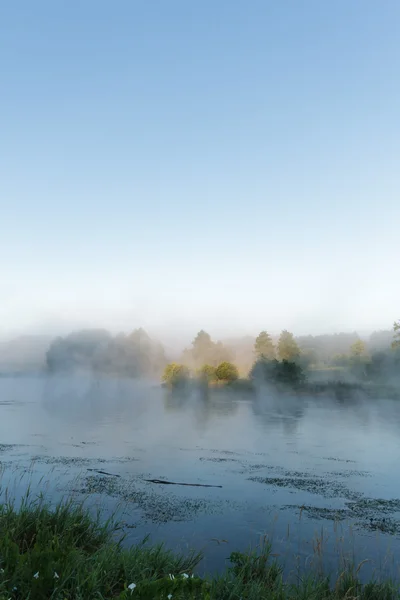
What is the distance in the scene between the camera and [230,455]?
20.0 m

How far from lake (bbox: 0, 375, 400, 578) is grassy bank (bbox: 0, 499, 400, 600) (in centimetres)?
88

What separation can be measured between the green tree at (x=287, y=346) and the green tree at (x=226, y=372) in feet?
29.1

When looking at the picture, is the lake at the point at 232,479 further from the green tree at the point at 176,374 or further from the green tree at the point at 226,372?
the green tree at the point at 176,374

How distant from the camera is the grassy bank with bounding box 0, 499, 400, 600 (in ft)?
15.5

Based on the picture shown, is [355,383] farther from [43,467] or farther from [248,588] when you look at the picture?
[248,588]

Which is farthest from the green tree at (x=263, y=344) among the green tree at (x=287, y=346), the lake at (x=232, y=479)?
the lake at (x=232, y=479)

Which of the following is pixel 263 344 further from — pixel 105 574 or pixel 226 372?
pixel 105 574

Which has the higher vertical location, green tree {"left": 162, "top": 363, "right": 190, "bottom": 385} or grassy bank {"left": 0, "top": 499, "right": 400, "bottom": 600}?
grassy bank {"left": 0, "top": 499, "right": 400, "bottom": 600}

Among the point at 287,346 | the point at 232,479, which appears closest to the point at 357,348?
the point at 287,346

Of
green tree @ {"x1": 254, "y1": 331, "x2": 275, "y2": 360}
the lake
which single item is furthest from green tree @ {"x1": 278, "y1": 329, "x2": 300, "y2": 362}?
the lake

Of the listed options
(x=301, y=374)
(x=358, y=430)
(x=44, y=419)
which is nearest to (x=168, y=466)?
(x=358, y=430)

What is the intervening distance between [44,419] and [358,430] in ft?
65.6

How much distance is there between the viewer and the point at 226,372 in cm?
8069

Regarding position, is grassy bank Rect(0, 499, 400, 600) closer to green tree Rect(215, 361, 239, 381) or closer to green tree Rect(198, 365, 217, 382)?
green tree Rect(215, 361, 239, 381)
